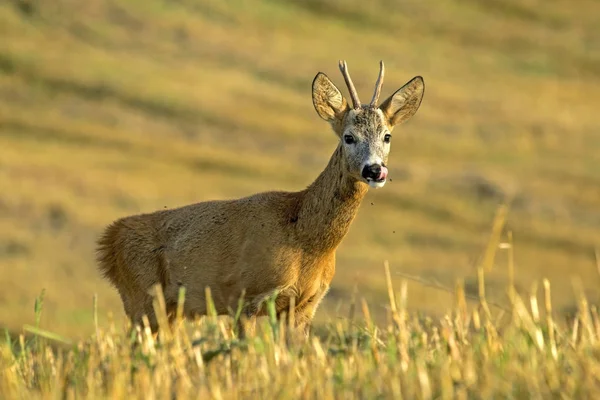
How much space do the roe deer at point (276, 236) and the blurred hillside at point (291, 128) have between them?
2038 centimetres

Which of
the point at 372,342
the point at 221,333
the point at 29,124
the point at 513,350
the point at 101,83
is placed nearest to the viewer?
the point at 513,350

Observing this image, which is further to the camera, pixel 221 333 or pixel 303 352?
pixel 221 333

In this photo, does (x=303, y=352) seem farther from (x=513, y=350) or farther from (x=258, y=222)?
(x=258, y=222)

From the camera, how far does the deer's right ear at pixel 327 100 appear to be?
11.7 m

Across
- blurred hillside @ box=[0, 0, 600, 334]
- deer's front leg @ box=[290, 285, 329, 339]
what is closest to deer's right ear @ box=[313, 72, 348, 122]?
deer's front leg @ box=[290, 285, 329, 339]

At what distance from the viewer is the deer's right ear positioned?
11734 millimetres

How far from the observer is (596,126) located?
7144 cm

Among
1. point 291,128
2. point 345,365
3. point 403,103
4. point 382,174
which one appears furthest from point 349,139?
point 291,128

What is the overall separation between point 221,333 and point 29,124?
53836mm

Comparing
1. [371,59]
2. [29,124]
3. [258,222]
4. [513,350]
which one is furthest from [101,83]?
[513,350]

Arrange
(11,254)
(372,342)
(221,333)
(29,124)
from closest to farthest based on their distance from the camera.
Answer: (372,342) → (221,333) → (11,254) → (29,124)

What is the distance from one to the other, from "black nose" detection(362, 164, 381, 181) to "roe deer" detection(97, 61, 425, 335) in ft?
0.04

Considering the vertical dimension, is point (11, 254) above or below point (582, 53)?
below

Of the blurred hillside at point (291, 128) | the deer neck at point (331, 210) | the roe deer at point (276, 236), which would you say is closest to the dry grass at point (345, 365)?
the roe deer at point (276, 236)
